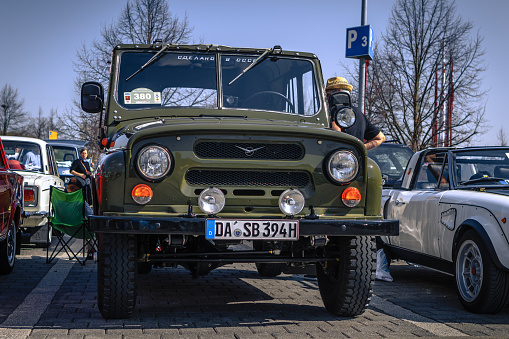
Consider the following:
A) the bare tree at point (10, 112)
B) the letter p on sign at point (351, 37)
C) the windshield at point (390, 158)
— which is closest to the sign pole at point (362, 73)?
the letter p on sign at point (351, 37)

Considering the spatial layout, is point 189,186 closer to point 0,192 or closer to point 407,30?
point 0,192

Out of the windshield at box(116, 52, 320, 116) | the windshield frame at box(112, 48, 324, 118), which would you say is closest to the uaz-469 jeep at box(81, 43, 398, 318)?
the windshield frame at box(112, 48, 324, 118)

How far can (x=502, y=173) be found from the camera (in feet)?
24.1

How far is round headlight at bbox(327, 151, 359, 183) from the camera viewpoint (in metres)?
5.30

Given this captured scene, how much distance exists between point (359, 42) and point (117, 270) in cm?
1117

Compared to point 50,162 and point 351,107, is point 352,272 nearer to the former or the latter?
point 351,107

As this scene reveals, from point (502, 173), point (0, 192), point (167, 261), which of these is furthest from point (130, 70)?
point (502, 173)

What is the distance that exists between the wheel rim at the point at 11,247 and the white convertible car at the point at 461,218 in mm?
4503

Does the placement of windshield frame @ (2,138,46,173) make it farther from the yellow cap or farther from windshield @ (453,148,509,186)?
windshield @ (453,148,509,186)

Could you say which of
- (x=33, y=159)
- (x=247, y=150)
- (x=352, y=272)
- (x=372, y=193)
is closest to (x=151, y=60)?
(x=247, y=150)

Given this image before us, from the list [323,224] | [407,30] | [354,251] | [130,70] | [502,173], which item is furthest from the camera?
[407,30]

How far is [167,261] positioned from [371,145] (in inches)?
123

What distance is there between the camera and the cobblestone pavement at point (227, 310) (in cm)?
507

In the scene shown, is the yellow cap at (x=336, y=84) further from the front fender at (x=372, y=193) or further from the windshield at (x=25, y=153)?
the windshield at (x=25, y=153)
